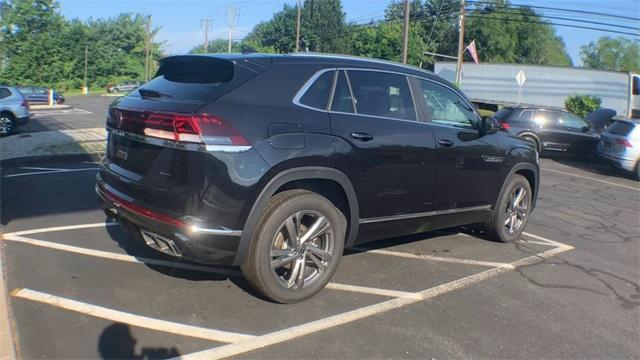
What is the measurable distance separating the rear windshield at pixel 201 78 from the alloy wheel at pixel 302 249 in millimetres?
1073

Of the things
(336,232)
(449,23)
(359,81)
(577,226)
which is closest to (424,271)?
(336,232)

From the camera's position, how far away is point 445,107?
5188mm

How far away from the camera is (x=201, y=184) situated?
11.3 feet

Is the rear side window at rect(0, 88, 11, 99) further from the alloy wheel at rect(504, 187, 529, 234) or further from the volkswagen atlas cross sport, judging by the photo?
the alloy wheel at rect(504, 187, 529, 234)

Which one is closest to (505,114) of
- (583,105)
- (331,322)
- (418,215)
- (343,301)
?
(418,215)

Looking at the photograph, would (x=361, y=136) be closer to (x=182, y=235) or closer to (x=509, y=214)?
(x=182, y=235)

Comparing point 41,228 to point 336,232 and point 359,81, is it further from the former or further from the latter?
point 359,81

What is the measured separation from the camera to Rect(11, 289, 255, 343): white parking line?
345 centimetres

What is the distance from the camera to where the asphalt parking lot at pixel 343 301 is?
340 centimetres

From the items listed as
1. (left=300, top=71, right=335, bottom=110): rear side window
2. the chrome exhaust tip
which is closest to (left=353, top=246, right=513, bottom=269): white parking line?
(left=300, top=71, right=335, bottom=110): rear side window

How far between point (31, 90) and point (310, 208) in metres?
36.6

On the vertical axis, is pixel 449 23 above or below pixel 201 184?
above

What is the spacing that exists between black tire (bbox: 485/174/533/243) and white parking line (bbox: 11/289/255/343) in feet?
11.3

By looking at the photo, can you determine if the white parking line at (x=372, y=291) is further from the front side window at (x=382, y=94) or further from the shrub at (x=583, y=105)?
the shrub at (x=583, y=105)
